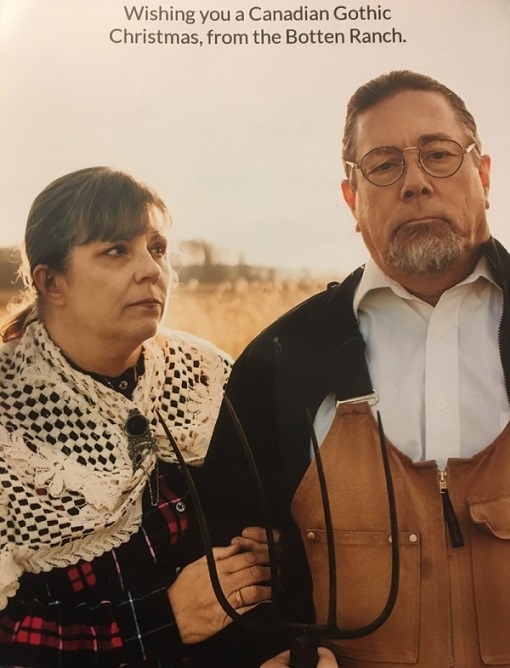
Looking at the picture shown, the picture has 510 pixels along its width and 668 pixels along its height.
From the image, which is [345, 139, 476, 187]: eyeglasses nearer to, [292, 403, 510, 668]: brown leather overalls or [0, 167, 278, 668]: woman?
[0, 167, 278, 668]: woman

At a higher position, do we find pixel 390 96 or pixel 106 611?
pixel 390 96

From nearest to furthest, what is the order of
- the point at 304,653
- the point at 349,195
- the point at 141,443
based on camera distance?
the point at 304,653 → the point at 141,443 → the point at 349,195

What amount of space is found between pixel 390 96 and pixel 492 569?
1088 millimetres

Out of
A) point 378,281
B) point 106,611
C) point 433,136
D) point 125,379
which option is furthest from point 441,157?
point 106,611

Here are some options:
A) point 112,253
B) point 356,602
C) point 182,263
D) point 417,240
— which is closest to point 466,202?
point 417,240

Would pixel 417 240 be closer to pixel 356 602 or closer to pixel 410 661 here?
pixel 356 602

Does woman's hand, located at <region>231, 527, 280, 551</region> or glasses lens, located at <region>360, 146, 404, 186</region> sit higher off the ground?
glasses lens, located at <region>360, 146, 404, 186</region>

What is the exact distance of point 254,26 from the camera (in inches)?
59.7

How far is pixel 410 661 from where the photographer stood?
4.27ft

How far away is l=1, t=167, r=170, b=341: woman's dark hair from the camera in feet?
4.58

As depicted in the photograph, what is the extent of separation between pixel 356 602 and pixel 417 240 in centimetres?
81

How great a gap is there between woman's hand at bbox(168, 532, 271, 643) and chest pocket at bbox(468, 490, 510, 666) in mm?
448

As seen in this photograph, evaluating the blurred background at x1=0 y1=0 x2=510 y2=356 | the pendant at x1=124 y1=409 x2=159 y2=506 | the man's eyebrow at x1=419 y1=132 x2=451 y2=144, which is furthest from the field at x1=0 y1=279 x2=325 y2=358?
the man's eyebrow at x1=419 y1=132 x2=451 y2=144

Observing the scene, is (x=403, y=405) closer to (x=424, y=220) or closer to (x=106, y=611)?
(x=424, y=220)
